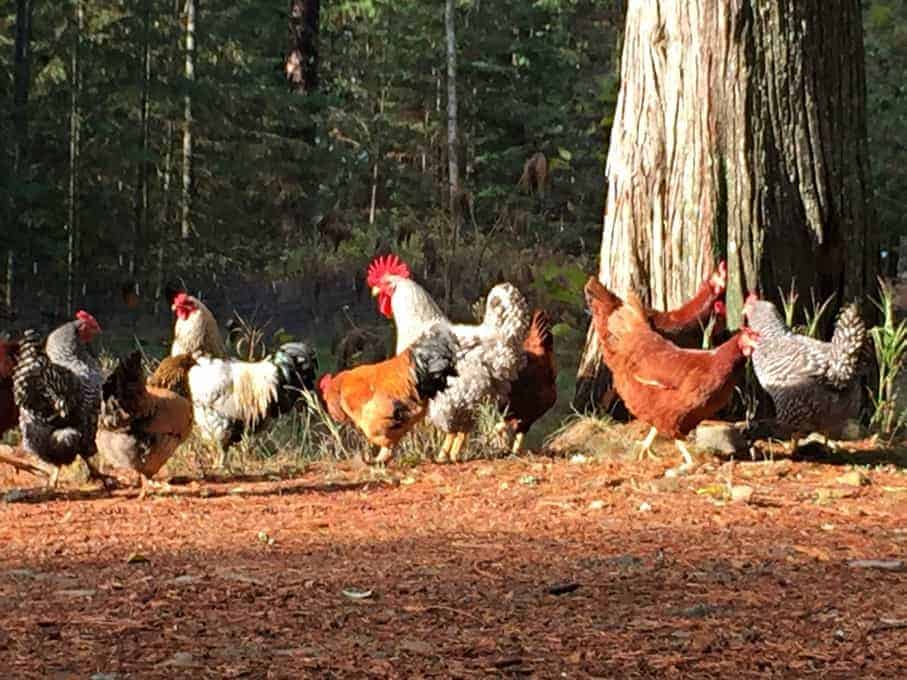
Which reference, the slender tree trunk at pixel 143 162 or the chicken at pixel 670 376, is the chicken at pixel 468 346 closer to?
the chicken at pixel 670 376

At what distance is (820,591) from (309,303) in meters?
18.2

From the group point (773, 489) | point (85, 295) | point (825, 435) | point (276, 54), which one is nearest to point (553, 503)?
point (773, 489)

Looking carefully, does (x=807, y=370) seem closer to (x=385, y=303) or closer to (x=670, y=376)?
(x=670, y=376)

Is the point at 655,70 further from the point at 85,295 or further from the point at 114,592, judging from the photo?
the point at 85,295

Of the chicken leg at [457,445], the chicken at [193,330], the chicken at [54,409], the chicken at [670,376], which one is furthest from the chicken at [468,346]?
the chicken at [54,409]

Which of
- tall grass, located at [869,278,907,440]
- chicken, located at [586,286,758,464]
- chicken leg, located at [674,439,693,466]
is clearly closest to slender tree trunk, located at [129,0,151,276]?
chicken, located at [586,286,758,464]

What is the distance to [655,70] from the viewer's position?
886 centimetres

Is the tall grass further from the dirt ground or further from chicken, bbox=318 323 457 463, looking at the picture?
chicken, bbox=318 323 457 463

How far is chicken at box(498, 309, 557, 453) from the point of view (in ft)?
30.6

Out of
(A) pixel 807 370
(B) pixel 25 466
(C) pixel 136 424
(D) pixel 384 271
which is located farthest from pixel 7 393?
(A) pixel 807 370

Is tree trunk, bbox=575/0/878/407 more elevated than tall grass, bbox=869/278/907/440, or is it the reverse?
tree trunk, bbox=575/0/878/407

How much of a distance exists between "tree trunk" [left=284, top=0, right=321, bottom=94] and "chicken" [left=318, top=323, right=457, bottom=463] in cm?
2079

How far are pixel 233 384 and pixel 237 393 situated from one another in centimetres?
8

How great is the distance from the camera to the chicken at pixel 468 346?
899 cm
